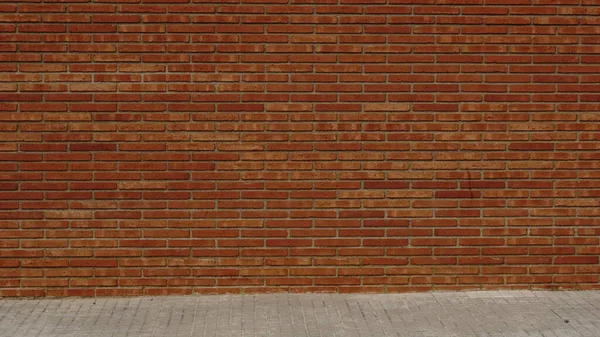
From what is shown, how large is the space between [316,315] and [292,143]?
1.43 metres

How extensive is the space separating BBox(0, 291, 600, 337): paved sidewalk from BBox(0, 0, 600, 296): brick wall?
23cm

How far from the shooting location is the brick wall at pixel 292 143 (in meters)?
7.04

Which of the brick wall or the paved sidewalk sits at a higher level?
the brick wall

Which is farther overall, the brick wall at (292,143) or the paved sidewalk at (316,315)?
the brick wall at (292,143)

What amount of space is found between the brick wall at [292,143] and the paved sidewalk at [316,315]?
0.75 feet

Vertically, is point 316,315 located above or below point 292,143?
→ below

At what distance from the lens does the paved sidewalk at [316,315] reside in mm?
6160

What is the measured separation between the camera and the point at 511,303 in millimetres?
6934

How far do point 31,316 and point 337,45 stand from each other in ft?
10.5

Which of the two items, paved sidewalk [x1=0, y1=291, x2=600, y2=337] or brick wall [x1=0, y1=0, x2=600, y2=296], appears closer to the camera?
paved sidewalk [x1=0, y1=291, x2=600, y2=337]

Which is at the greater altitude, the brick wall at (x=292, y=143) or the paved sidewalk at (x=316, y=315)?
the brick wall at (x=292, y=143)

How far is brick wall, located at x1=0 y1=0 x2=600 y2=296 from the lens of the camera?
7035 millimetres

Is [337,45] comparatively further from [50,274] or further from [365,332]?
[50,274]

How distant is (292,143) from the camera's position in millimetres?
7109
